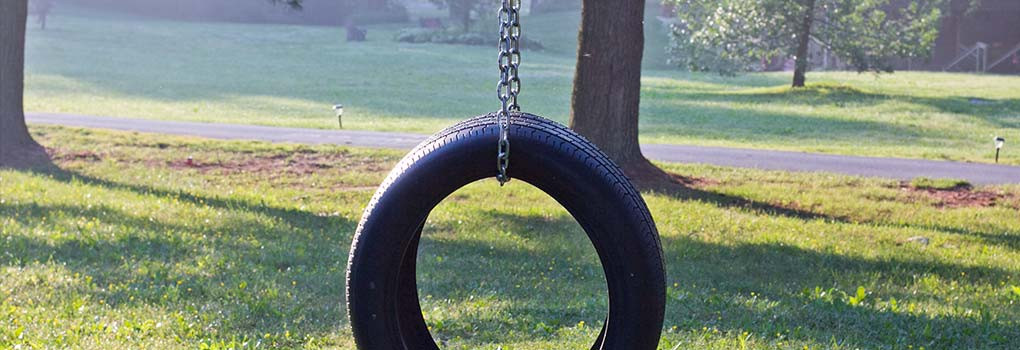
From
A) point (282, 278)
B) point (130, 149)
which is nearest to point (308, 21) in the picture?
point (130, 149)

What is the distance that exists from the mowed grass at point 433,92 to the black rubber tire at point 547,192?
14.4 metres

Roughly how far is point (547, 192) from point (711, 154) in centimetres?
1285

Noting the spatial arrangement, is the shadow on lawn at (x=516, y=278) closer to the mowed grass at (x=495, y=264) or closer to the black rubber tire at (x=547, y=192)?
the mowed grass at (x=495, y=264)

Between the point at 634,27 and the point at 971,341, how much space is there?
638 centimetres

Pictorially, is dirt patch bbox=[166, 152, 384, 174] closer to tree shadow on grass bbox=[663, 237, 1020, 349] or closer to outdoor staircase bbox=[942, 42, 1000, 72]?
tree shadow on grass bbox=[663, 237, 1020, 349]

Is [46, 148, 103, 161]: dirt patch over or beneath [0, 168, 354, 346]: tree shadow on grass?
beneath

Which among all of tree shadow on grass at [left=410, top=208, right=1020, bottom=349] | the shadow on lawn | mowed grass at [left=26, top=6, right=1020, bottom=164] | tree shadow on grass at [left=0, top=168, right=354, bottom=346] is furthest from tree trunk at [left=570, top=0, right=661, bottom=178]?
mowed grass at [left=26, top=6, right=1020, bottom=164]

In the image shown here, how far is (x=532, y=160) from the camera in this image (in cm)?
421

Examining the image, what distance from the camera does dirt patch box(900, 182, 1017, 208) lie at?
12.0 m

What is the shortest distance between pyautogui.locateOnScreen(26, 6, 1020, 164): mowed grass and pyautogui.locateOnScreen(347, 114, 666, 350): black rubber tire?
14.4 metres

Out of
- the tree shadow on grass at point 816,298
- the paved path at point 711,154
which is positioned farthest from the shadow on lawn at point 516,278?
the paved path at point 711,154

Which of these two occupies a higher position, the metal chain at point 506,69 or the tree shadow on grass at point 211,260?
the metal chain at point 506,69

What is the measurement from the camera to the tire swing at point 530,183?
413 cm

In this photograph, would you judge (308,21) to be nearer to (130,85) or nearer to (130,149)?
(130,85)
